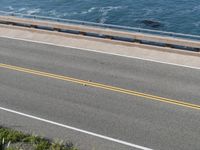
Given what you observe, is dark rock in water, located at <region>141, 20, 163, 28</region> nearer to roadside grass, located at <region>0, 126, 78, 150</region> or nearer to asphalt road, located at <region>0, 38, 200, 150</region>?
asphalt road, located at <region>0, 38, 200, 150</region>

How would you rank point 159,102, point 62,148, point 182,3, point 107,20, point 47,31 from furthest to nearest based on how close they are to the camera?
point 182,3 → point 107,20 → point 47,31 → point 159,102 → point 62,148

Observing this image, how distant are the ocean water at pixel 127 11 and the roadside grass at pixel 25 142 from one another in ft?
100

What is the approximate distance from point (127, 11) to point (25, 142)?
37.0 meters

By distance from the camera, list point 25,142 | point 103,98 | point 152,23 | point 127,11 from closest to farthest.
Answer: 1. point 25,142
2. point 103,98
3. point 152,23
4. point 127,11

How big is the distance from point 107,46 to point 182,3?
30260mm

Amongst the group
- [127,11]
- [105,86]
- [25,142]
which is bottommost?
[127,11]

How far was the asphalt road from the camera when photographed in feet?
56.7

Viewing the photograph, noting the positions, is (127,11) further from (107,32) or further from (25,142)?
(25,142)

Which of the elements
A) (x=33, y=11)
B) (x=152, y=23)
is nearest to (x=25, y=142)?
(x=152, y=23)

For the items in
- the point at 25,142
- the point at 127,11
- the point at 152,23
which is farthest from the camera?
the point at 127,11

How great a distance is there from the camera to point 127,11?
51.6 m

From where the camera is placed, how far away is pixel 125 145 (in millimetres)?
16688

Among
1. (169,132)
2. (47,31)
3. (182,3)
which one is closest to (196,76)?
(169,132)

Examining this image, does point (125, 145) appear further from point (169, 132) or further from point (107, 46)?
point (107, 46)
